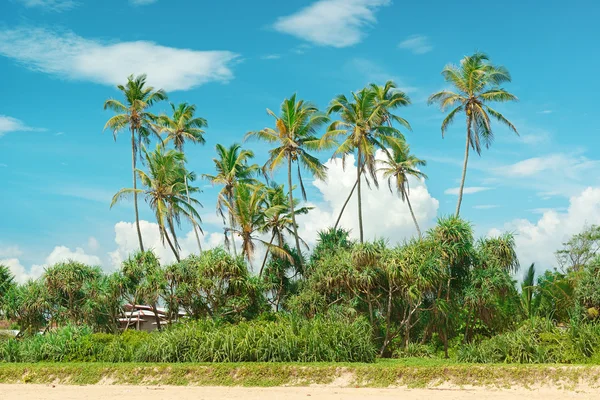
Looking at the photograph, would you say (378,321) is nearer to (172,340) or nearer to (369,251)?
(369,251)

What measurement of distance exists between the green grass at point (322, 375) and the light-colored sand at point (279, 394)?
42 centimetres

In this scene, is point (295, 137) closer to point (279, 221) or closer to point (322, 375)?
point (279, 221)

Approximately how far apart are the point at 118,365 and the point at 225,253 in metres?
10.1

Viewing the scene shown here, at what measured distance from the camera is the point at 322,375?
1589 centimetres

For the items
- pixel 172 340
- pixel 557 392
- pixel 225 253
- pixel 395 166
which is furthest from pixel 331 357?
pixel 395 166

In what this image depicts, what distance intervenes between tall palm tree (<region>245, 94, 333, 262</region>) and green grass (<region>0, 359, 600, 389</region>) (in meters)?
17.3

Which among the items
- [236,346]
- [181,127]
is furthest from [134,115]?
[236,346]

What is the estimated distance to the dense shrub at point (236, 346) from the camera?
18.2m

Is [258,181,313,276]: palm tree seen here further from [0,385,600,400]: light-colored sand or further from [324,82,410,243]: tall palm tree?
[0,385,600,400]: light-colored sand

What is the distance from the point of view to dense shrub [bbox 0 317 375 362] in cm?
1820

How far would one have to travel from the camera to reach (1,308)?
31.6 meters

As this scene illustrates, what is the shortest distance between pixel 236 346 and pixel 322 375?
3.34 metres

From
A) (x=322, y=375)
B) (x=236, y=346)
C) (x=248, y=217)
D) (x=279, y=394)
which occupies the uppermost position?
(x=248, y=217)

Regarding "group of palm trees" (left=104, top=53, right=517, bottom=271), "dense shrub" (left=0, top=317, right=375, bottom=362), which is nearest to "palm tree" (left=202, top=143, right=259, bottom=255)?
"group of palm trees" (left=104, top=53, right=517, bottom=271)
